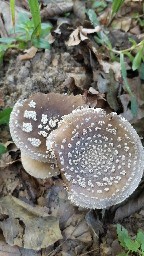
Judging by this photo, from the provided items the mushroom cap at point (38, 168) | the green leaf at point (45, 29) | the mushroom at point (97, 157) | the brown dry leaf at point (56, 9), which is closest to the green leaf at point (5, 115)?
the mushroom cap at point (38, 168)

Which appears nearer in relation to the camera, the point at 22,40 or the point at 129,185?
the point at 129,185

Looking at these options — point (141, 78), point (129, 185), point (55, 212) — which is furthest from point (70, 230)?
point (141, 78)

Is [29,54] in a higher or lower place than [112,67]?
higher

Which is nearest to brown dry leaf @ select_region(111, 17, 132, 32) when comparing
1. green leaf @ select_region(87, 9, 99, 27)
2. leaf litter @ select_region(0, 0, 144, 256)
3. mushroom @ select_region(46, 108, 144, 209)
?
leaf litter @ select_region(0, 0, 144, 256)

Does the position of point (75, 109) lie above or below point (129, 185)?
above

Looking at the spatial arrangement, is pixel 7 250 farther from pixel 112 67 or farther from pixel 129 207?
pixel 112 67

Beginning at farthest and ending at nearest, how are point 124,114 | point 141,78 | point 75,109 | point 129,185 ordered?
point 141,78 → point 124,114 → point 75,109 → point 129,185

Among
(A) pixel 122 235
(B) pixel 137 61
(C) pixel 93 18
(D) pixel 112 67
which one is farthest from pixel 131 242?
(C) pixel 93 18

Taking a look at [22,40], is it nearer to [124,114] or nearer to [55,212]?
[124,114]
